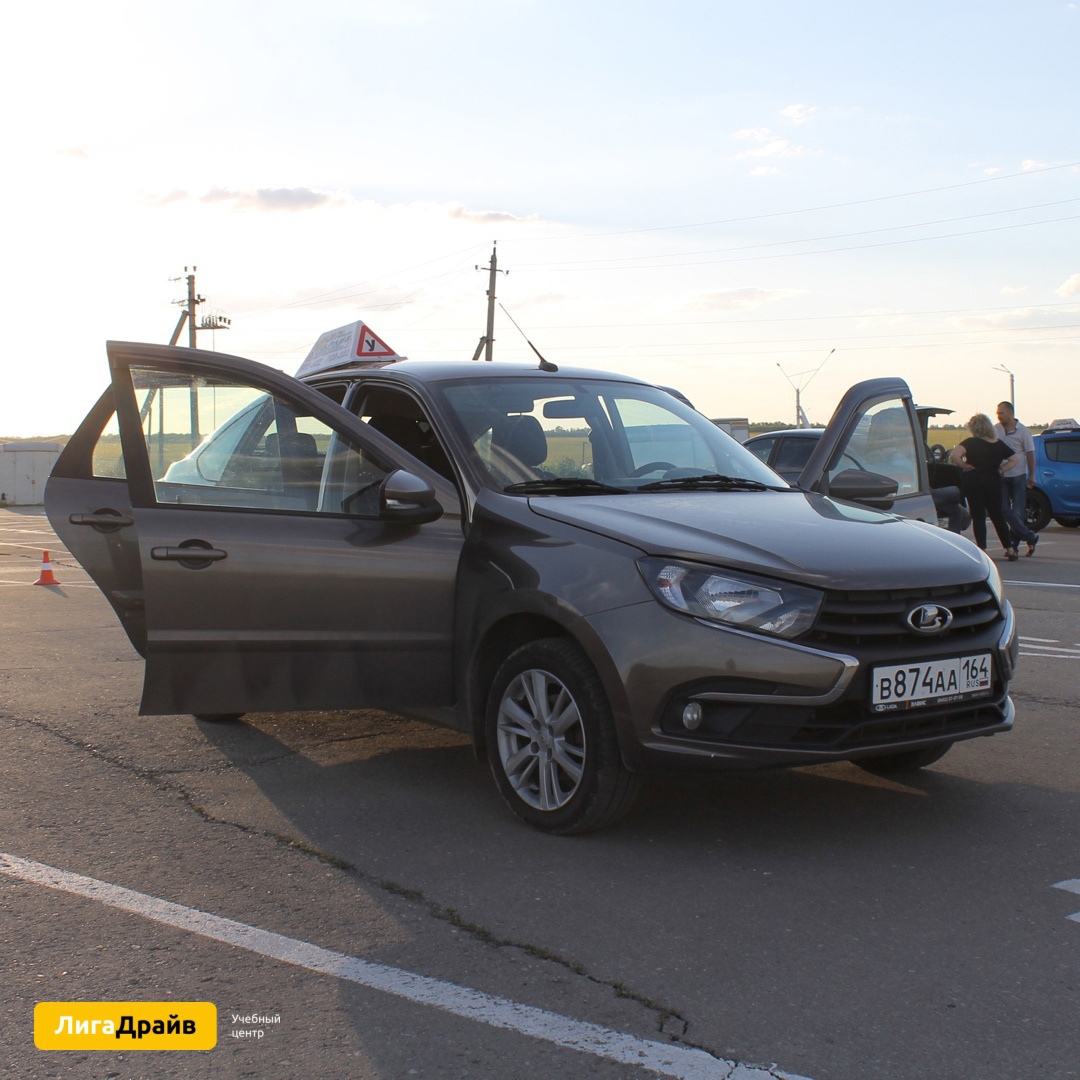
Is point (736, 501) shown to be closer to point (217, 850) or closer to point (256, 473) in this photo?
point (256, 473)

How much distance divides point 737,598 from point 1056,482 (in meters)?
18.0

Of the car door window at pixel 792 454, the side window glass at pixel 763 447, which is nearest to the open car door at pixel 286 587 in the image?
the car door window at pixel 792 454

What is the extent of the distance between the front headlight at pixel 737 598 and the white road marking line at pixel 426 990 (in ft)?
4.74

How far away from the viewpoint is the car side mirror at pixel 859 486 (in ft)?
18.5

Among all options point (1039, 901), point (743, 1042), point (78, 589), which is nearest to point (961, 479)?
point (78, 589)

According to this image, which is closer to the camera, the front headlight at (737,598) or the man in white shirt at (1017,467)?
the front headlight at (737,598)

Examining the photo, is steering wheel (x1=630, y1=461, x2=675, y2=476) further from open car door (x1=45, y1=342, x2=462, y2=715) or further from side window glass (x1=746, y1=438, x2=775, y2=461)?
side window glass (x1=746, y1=438, x2=775, y2=461)

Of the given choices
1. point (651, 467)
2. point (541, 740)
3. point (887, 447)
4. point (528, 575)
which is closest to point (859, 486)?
point (651, 467)

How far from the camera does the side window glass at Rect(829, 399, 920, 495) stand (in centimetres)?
644

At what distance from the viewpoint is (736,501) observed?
192 inches

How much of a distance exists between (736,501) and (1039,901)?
180 cm

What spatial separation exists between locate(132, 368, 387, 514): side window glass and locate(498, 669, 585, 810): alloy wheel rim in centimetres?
103

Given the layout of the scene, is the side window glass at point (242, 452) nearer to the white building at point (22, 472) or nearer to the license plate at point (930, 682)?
the license plate at point (930, 682)

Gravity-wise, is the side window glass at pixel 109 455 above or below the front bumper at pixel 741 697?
above
